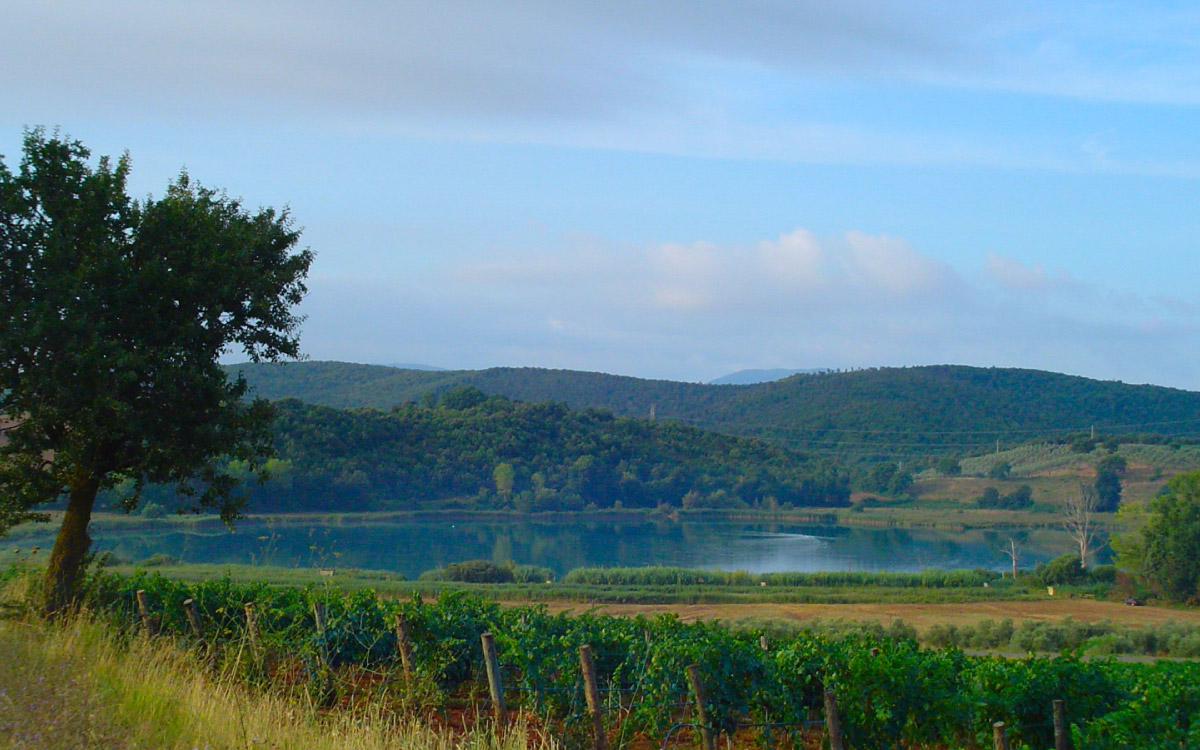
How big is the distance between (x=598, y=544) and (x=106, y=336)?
134 feet

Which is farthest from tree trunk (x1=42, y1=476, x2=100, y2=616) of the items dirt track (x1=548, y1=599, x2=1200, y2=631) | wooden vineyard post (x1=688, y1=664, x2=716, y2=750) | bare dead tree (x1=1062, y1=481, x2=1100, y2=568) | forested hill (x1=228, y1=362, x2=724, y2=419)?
forested hill (x1=228, y1=362, x2=724, y2=419)

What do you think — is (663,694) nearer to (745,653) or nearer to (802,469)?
(745,653)

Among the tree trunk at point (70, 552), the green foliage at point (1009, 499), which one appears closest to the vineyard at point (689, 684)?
the tree trunk at point (70, 552)

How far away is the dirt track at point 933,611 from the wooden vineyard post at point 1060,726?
1976cm

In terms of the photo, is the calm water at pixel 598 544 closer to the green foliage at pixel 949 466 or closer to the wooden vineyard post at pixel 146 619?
the green foliage at pixel 949 466

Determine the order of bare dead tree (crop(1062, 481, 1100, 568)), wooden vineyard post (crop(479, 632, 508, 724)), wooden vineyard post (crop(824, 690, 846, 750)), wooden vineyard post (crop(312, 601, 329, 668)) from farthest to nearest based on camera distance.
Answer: bare dead tree (crop(1062, 481, 1100, 568)) → wooden vineyard post (crop(312, 601, 329, 668)) → wooden vineyard post (crop(479, 632, 508, 724)) → wooden vineyard post (crop(824, 690, 846, 750))

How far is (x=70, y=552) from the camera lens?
8289 millimetres

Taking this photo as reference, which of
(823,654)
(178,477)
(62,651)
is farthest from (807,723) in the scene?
(178,477)

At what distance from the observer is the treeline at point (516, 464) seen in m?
43.9

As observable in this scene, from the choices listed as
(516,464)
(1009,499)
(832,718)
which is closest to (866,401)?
(1009,499)

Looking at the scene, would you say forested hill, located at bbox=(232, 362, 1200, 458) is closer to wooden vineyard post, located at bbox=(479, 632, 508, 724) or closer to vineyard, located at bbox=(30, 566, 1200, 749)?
vineyard, located at bbox=(30, 566, 1200, 749)

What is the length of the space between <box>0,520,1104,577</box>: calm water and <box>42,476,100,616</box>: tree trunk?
21021 millimetres

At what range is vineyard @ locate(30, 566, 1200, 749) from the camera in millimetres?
6125

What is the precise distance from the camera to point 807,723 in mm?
6461
